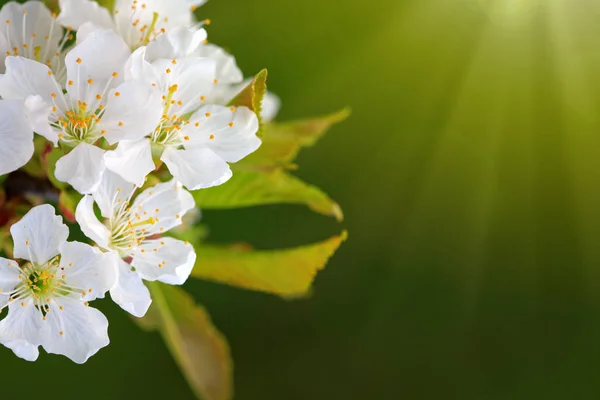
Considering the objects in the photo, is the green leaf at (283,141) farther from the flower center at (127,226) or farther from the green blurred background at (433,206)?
the green blurred background at (433,206)

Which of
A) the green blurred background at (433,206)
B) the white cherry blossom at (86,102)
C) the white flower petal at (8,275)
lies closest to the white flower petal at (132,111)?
the white cherry blossom at (86,102)

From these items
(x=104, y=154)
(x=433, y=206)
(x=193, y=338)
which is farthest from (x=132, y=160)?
(x=433, y=206)

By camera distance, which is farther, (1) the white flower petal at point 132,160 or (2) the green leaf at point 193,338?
(2) the green leaf at point 193,338

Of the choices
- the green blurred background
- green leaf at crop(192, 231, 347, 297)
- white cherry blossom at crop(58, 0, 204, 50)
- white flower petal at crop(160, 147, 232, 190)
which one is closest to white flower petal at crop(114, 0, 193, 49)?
white cherry blossom at crop(58, 0, 204, 50)

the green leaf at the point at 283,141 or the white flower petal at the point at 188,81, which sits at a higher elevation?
the white flower petal at the point at 188,81

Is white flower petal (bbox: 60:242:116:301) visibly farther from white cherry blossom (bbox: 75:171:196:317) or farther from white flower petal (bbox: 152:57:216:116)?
white flower petal (bbox: 152:57:216:116)

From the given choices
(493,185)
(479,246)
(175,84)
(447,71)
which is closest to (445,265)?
(479,246)

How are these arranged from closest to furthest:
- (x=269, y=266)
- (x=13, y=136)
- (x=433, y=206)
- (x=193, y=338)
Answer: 1. (x=13, y=136)
2. (x=269, y=266)
3. (x=193, y=338)
4. (x=433, y=206)

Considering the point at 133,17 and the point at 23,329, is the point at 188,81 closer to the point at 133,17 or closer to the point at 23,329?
the point at 133,17
